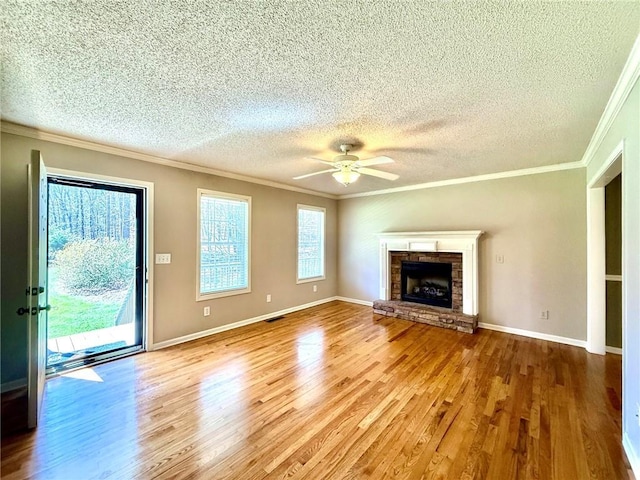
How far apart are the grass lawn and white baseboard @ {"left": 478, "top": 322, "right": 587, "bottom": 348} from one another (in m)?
5.35

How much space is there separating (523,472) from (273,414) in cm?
172

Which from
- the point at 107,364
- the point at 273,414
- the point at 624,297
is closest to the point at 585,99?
the point at 624,297

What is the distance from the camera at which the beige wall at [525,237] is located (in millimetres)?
3736

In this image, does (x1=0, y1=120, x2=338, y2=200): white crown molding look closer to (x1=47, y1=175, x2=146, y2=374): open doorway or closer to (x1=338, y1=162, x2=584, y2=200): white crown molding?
(x1=47, y1=175, x2=146, y2=374): open doorway

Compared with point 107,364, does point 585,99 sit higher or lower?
higher

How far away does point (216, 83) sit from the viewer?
191 centimetres

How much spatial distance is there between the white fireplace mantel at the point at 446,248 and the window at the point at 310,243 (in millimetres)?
1407

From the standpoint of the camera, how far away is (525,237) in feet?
13.5

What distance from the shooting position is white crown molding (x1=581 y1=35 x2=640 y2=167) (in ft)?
5.18

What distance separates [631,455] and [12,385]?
4954 mm

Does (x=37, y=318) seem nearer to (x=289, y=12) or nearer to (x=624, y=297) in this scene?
(x=289, y=12)

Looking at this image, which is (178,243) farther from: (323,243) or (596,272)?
(596,272)

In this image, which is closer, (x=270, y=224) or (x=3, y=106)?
(x=3, y=106)

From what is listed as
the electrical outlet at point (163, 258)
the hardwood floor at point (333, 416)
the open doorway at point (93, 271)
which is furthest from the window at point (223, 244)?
the hardwood floor at point (333, 416)
